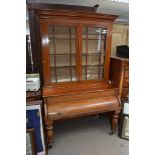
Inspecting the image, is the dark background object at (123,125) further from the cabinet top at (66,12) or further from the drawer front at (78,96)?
the cabinet top at (66,12)

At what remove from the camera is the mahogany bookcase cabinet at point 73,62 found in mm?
1727

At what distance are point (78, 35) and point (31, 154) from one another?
163 cm

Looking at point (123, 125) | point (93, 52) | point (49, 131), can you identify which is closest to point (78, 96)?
point (49, 131)

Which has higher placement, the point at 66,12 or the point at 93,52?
the point at 66,12

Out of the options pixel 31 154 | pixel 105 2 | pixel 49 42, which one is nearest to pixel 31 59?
pixel 49 42

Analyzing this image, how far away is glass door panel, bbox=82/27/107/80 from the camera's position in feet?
6.37

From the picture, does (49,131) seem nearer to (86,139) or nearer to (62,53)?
(86,139)

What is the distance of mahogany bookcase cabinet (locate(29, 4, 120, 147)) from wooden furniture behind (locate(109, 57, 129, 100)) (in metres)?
0.14

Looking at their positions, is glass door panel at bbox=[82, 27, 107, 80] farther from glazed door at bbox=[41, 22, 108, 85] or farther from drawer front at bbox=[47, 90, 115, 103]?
drawer front at bbox=[47, 90, 115, 103]

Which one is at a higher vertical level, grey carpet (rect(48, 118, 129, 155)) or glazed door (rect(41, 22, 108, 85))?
glazed door (rect(41, 22, 108, 85))

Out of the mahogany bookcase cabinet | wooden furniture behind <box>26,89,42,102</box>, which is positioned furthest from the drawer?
wooden furniture behind <box>26,89,42,102</box>

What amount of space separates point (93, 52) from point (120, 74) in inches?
21.0

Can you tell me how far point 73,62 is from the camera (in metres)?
1.96

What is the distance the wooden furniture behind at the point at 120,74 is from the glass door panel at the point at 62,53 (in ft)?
2.22
